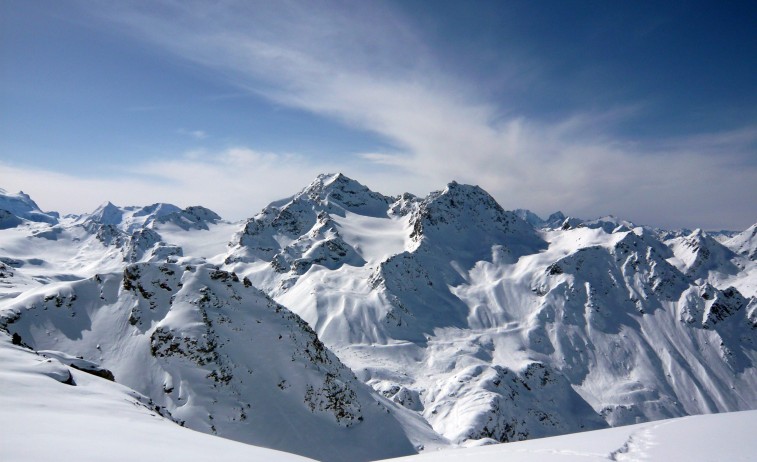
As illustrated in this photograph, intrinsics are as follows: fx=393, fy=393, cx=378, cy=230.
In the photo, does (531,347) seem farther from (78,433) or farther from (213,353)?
(78,433)

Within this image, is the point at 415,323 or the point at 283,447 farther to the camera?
the point at 415,323

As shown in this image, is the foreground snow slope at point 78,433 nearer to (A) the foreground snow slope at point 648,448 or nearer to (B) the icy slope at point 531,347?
(A) the foreground snow slope at point 648,448

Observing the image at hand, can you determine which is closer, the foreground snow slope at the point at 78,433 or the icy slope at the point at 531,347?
the foreground snow slope at the point at 78,433

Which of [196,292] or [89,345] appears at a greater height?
[196,292]

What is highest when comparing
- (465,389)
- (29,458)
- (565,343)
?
(29,458)

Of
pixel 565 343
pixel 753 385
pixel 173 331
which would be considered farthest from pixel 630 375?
pixel 173 331

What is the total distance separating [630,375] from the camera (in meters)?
172

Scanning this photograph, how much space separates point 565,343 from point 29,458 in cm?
19993

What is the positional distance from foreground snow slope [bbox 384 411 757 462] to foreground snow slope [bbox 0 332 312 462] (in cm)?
609

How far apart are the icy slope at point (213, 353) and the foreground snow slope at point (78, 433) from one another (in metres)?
29.7

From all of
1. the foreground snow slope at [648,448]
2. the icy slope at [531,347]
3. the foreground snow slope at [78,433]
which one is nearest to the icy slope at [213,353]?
the foreground snow slope at [78,433]

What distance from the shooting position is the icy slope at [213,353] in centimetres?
4578

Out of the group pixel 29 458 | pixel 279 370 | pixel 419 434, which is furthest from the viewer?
pixel 419 434

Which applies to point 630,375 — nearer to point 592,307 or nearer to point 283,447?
point 592,307
